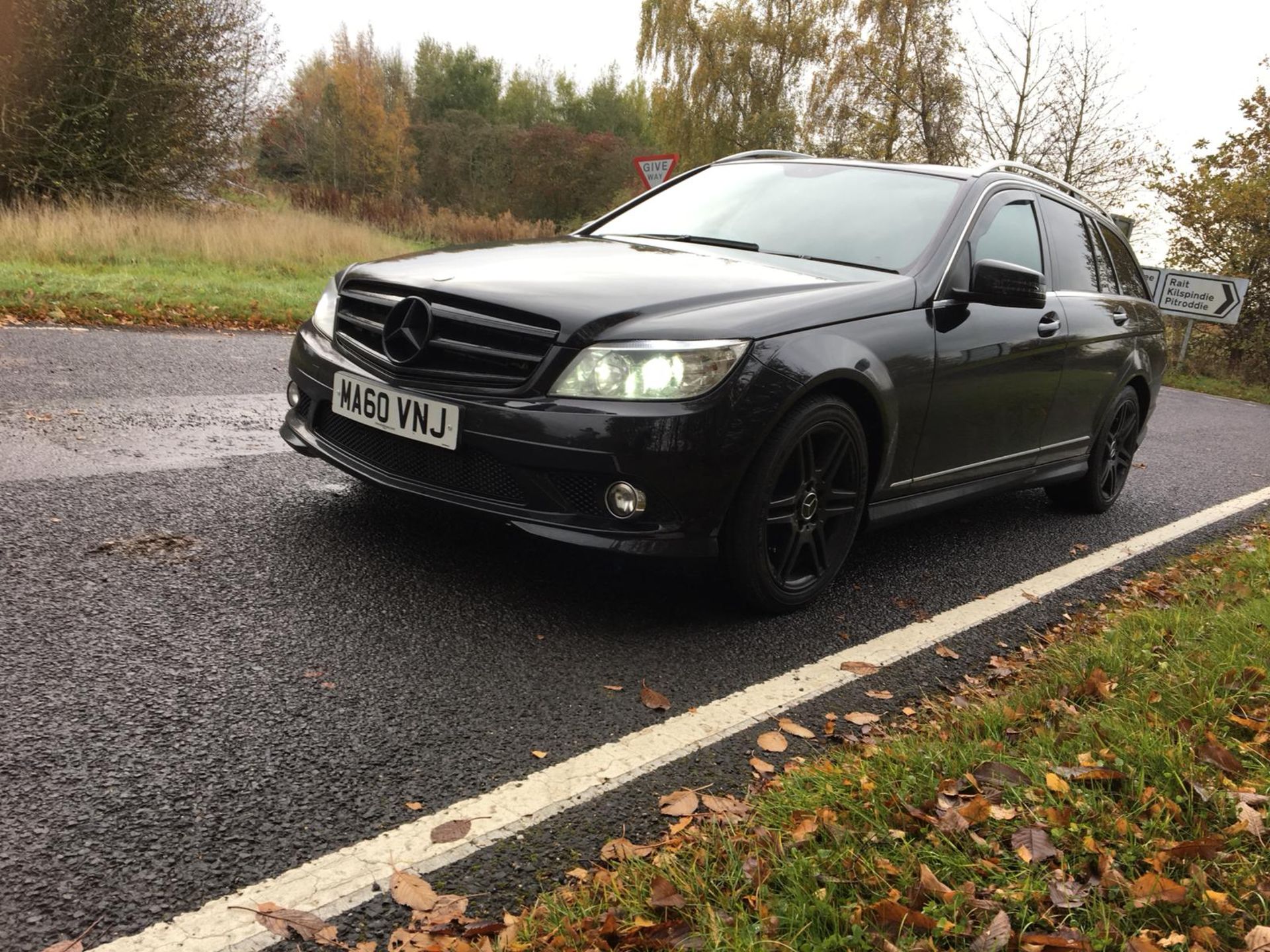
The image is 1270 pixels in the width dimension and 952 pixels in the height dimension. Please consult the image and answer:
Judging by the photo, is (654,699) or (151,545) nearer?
(654,699)

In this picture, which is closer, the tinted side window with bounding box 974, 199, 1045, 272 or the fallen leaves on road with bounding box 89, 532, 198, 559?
the fallen leaves on road with bounding box 89, 532, 198, 559

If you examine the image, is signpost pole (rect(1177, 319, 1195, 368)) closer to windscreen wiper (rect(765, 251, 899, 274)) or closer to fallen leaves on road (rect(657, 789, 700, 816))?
windscreen wiper (rect(765, 251, 899, 274))

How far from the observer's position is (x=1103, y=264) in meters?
6.02

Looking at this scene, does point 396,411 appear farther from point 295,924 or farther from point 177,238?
point 177,238

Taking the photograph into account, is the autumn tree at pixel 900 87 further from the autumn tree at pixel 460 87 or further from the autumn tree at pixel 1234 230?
the autumn tree at pixel 460 87

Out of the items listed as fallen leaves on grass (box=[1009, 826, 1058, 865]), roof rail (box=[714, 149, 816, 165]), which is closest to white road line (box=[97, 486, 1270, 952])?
fallen leaves on grass (box=[1009, 826, 1058, 865])

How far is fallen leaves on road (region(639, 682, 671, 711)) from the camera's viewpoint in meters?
3.06

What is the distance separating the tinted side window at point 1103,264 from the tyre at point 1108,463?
60 centimetres

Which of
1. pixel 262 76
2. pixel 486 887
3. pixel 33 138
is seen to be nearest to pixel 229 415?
pixel 486 887

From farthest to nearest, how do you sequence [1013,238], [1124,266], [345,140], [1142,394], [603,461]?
1. [345,140]
2. [1142,394]
3. [1124,266]
4. [1013,238]
5. [603,461]

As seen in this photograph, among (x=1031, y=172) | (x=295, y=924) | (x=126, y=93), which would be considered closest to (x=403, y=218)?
(x=126, y=93)

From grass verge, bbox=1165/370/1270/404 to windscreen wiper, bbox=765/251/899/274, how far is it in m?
17.5

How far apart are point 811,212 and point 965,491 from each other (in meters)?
1.41

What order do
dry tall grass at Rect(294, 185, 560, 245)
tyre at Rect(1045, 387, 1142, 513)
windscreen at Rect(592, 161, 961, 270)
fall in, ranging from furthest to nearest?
dry tall grass at Rect(294, 185, 560, 245)
tyre at Rect(1045, 387, 1142, 513)
windscreen at Rect(592, 161, 961, 270)
